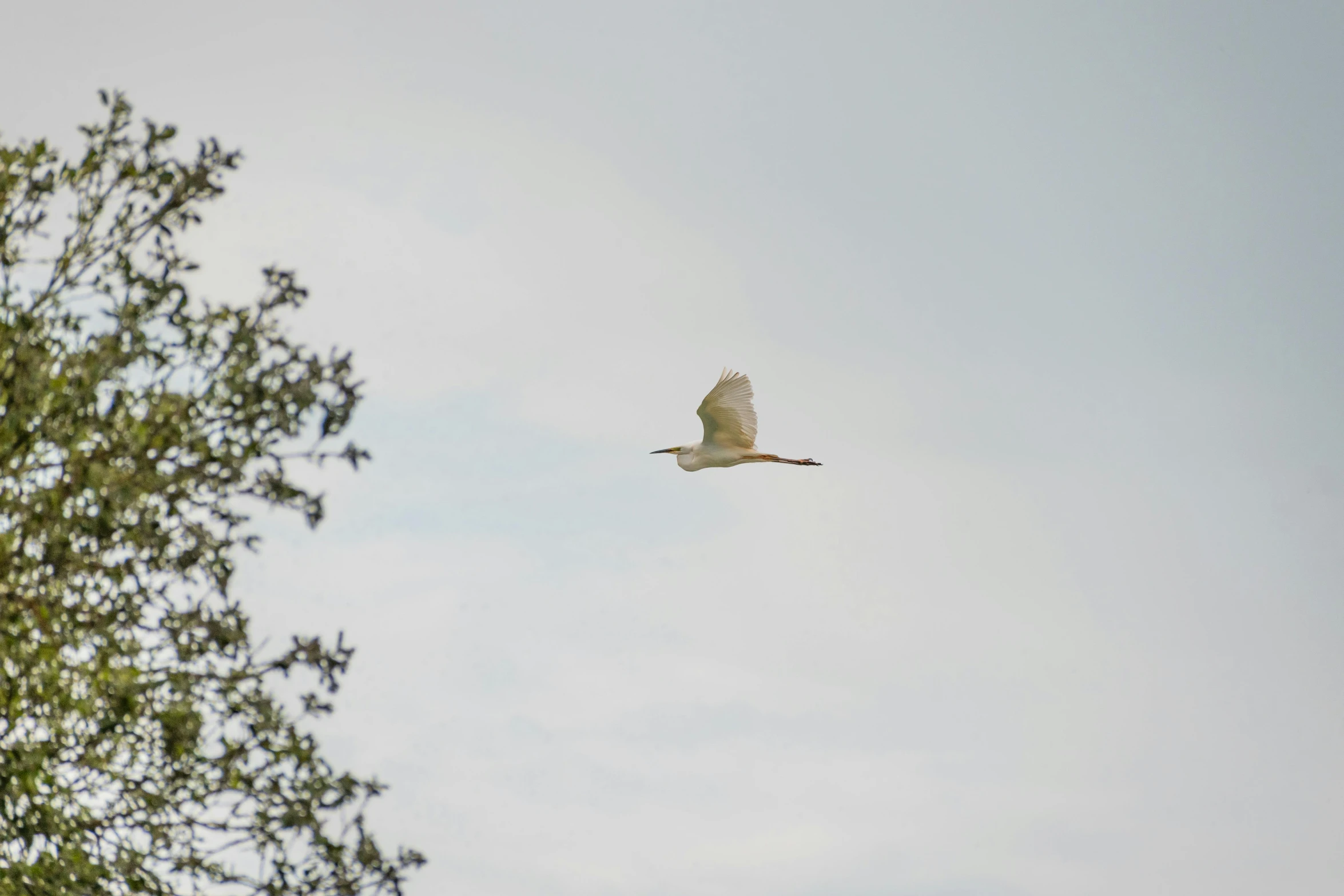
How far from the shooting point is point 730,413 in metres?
22.8

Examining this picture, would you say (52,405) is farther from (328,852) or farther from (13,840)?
(328,852)

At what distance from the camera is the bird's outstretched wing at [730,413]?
22.4m

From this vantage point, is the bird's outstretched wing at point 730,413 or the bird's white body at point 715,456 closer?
the bird's outstretched wing at point 730,413

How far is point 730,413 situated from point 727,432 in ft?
1.93

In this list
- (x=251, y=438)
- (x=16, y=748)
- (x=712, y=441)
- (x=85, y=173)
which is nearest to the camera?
(x=16, y=748)

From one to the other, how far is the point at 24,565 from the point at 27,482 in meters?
0.86

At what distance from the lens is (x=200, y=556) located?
11.1 m

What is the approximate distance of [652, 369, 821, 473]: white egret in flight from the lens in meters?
22.5

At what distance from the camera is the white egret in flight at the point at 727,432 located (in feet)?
73.7

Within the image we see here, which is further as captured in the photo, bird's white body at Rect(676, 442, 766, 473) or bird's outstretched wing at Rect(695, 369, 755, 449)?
bird's white body at Rect(676, 442, 766, 473)

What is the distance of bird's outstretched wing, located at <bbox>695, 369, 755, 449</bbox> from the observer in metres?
22.4

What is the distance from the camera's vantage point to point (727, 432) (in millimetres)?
23297

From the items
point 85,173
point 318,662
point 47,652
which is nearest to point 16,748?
point 47,652

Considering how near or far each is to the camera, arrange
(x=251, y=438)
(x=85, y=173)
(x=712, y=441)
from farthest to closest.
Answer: (x=712, y=441)
(x=85, y=173)
(x=251, y=438)
